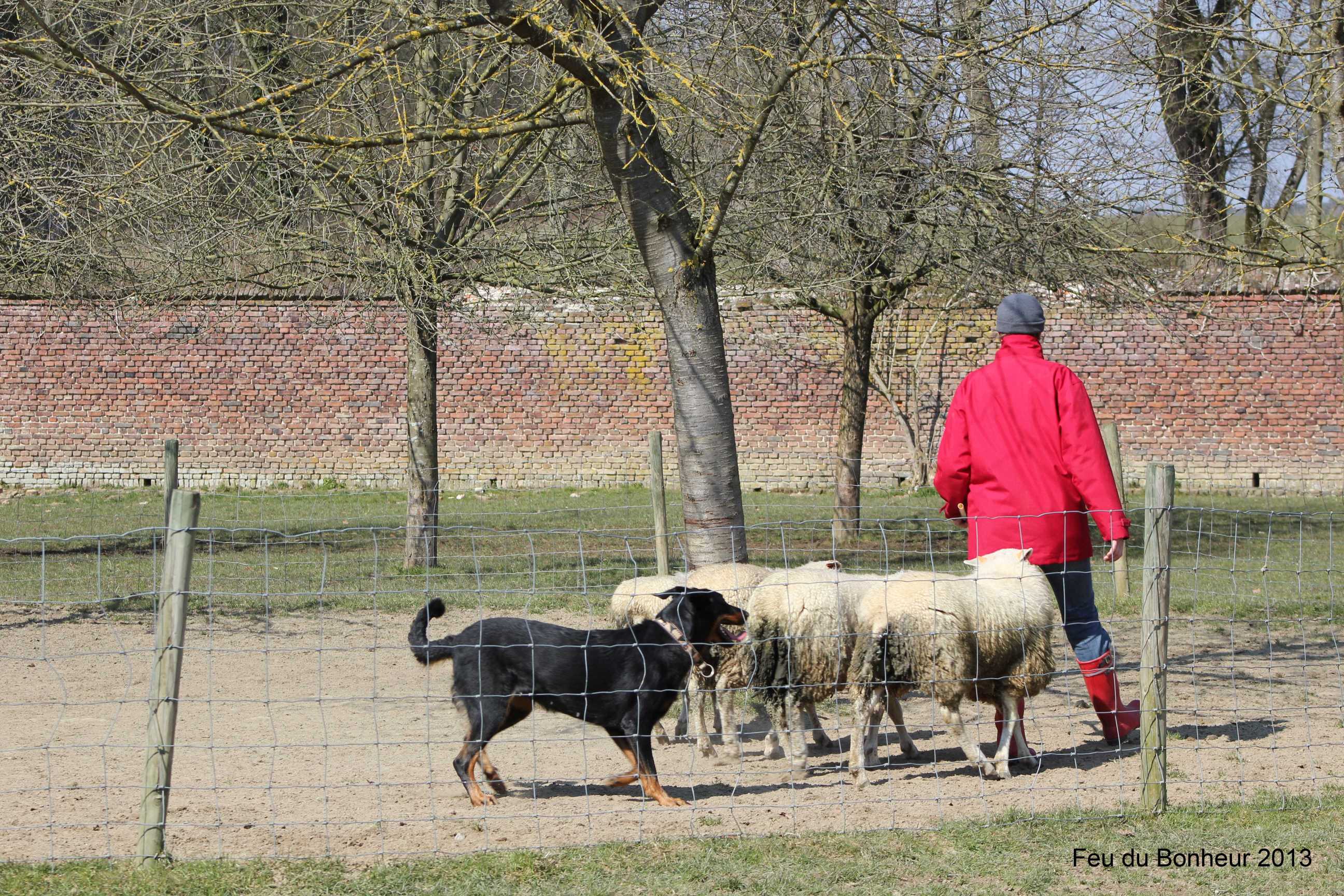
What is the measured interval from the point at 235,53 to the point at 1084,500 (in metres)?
9.10

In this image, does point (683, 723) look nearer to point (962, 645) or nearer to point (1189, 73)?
point (962, 645)

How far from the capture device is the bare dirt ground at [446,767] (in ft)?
16.5

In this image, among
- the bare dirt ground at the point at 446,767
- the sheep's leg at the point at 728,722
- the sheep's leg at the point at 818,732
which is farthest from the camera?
the sheep's leg at the point at 818,732

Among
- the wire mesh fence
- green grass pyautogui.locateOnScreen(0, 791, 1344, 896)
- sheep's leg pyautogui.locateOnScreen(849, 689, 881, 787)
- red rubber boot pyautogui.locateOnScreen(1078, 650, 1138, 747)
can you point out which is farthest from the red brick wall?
green grass pyautogui.locateOnScreen(0, 791, 1344, 896)

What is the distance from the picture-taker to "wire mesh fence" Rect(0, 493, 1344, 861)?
512cm

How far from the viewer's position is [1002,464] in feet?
19.6

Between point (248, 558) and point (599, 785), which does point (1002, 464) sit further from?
point (248, 558)

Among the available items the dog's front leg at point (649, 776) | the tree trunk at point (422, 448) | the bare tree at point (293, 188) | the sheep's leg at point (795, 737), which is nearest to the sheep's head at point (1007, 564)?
the sheep's leg at point (795, 737)

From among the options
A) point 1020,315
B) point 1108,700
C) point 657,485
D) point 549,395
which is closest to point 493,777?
point 1108,700

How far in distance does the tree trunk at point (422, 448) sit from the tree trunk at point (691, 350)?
547cm

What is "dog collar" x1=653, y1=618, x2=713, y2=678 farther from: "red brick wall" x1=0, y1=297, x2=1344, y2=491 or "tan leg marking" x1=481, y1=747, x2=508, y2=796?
"red brick wall" x1=0, y1=297, x2=1344, y2=491

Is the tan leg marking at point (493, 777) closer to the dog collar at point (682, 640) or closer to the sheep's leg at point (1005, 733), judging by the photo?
the dog collar at point (682, 640)

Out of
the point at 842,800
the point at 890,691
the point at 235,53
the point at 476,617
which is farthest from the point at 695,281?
the point at 235,53

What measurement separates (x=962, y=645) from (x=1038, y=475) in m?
0.85
